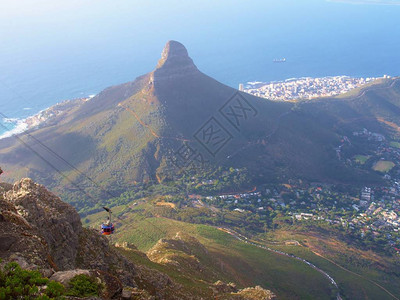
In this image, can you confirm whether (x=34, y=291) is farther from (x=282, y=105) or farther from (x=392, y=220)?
(x=282, y=105)

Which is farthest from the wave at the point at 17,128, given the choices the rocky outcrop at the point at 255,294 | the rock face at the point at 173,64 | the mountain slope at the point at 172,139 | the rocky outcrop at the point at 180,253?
the rocky outcrop at the point at 255,294

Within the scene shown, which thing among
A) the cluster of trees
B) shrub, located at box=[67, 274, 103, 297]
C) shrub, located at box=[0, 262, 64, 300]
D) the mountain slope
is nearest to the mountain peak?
the mountain slope

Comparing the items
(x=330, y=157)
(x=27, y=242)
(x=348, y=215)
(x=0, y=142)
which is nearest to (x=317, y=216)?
(x=348, y=215)

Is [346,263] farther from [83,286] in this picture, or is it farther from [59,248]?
[83,286]

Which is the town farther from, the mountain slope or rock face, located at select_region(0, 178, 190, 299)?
rock face, located at select_region(0, 178, 190, 299)

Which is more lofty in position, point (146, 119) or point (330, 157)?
point (146, 119)

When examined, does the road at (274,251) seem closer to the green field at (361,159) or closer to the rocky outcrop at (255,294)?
the rocky outcrop at (255,294)
